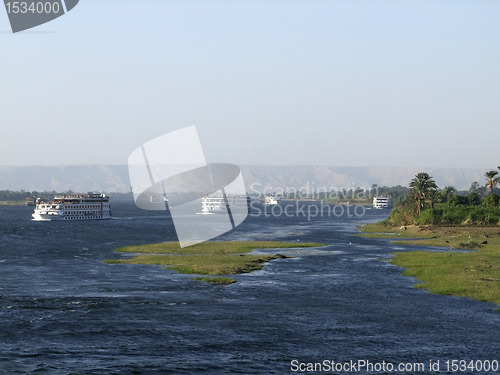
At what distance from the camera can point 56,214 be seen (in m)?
194

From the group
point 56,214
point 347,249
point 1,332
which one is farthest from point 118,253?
point 56,214

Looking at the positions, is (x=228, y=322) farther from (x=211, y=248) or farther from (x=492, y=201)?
(x=492, y=201)

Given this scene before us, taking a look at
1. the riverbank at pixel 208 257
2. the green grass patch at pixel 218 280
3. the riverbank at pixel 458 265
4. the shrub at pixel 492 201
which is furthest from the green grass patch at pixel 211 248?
the shrub at pixel 492 201

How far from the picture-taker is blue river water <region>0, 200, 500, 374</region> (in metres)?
34.7

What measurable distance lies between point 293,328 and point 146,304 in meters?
14.3

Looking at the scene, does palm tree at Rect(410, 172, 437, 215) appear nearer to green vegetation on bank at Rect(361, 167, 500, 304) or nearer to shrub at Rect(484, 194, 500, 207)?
green vegetation on bank at Rect(361, 167, 500, 304)

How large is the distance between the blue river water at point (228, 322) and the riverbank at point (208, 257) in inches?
118

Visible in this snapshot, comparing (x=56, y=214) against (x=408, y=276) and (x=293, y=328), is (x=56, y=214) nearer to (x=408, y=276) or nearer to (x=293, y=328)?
(x=408, y=276)

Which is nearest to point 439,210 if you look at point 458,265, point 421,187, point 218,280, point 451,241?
point 421,187

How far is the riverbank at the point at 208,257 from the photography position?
229 feet

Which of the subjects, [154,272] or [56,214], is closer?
[154,272]

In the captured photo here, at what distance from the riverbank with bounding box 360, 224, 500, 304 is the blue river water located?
2704 mm

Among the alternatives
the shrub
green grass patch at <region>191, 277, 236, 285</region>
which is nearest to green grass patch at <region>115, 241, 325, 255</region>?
green grass patch at <region>191, 277, 236, 285</region>

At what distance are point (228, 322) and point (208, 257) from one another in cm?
4115
